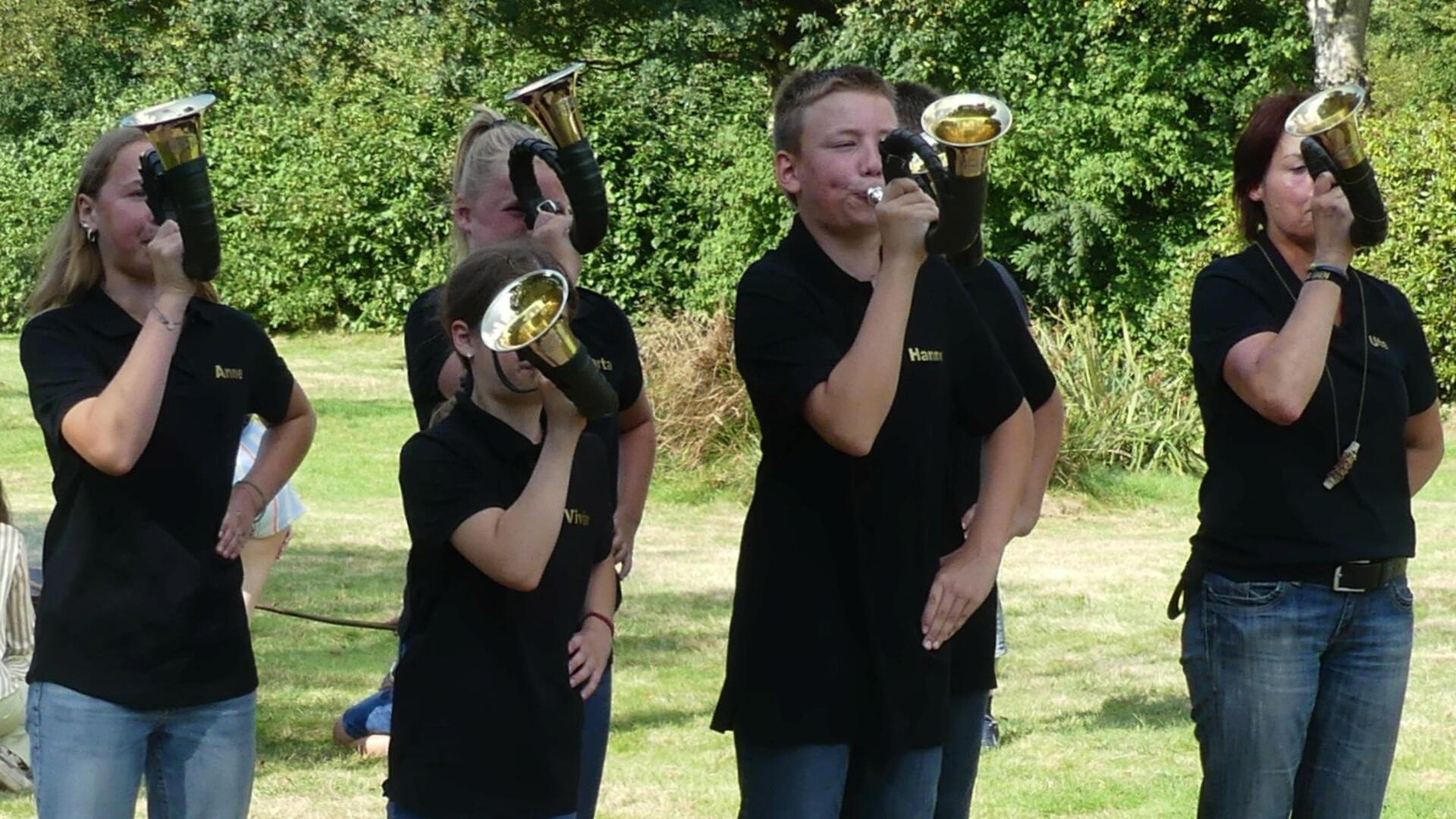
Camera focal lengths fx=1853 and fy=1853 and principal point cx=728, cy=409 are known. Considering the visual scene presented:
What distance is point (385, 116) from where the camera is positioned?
25266mm

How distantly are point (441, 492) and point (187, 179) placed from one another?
801 mm

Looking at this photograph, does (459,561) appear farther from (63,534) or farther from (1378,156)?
(1378,156)

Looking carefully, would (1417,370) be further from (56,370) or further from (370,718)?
(370,718)

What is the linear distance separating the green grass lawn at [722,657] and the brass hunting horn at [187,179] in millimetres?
3094

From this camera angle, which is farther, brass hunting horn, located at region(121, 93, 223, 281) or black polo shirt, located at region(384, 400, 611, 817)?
brass hunting horn, located at region(121, 93, 223, 281)

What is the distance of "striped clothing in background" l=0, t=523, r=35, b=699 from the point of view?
626 centimetres

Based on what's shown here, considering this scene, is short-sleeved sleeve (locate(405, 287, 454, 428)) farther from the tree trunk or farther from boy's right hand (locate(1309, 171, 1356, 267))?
the tree trunk

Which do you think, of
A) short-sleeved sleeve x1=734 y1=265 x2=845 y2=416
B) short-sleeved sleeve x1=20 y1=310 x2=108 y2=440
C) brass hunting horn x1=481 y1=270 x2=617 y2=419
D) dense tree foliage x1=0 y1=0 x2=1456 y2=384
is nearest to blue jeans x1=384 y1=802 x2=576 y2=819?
brass hunting horn x1=481 y1=270 x2=617 y2=419

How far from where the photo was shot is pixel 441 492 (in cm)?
328

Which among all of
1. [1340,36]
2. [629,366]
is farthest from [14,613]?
[1340,36]

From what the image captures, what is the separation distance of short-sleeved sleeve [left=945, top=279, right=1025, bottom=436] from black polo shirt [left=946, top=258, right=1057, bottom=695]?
0.13 metres

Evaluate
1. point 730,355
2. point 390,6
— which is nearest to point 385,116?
point 390,6

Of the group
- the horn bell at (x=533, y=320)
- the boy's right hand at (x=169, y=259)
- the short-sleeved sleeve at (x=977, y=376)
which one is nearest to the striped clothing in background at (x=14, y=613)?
the boy's right hand at (x=169, y=259)

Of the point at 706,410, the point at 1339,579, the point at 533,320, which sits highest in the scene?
the point at 533,320
